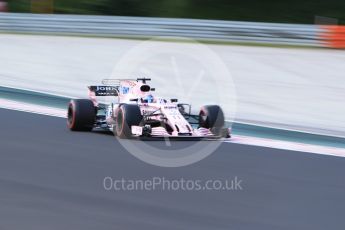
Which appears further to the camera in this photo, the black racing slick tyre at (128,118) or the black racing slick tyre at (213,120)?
the black racing slick tyre at (213,120)

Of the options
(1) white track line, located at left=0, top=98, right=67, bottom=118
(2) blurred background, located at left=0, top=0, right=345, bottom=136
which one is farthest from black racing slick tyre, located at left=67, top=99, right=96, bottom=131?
(2) blurred background, located at left=0, top=0, right=345, bottom=136

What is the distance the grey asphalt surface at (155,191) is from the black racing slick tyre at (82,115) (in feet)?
1.72

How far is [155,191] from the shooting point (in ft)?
23.1

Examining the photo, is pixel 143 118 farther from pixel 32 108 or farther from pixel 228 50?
pixel 228 50

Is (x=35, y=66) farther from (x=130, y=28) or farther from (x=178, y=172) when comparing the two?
(x=178, y=172)

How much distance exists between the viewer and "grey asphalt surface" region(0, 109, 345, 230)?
6.01m

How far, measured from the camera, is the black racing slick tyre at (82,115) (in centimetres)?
1036

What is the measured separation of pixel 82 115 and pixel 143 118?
0.99 m

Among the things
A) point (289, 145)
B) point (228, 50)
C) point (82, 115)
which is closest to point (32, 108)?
point (82, 115)

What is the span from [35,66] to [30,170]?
35.0 ft

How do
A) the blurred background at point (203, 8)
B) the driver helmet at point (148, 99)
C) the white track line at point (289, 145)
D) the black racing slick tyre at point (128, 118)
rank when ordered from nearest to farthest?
the black racing slick tyre at point (128, 118) → the white track line at point (289, 145) → the driver helmet at point (148, 99) → the blurred background at point (203, 8)

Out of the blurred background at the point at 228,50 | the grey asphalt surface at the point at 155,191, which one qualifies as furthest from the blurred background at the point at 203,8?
the grey asphalt surface at the point at 155,191

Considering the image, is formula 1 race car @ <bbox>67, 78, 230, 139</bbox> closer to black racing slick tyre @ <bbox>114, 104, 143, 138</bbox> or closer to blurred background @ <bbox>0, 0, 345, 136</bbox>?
black racing slick tyre @ <bbox>114, 104, 143, 138</bbox>

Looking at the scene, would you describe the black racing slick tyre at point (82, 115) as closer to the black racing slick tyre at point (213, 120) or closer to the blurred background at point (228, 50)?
the black racing slick tyre at point (213, 120)
